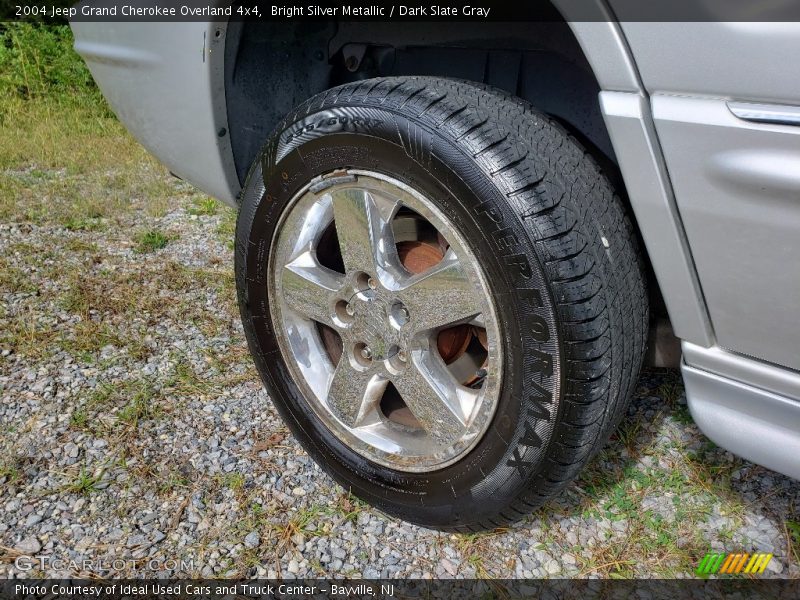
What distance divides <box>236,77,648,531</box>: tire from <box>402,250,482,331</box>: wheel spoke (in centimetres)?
7

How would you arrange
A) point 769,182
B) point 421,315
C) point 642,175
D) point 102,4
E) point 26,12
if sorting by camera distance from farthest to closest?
point 26,12 → point 102,4 → point 421,315 → point 642,175 → point 769,182

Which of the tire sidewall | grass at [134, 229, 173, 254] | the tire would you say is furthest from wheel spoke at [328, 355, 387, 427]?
grass at [134, 229, 173, 254]

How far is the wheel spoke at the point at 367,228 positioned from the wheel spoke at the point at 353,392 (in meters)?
0.29

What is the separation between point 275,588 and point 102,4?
1947 millimetres

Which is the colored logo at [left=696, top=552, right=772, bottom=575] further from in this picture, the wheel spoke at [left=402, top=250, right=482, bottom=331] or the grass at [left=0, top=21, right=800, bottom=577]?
the wheel spoke at [left=402, top=250, right=482, bottom=331]

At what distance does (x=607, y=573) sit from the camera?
175 cm

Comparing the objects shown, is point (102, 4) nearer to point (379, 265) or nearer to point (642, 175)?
point (379, 265)

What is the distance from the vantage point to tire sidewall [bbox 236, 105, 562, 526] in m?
1.43

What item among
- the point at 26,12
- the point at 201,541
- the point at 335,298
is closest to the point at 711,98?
the point at 335,298

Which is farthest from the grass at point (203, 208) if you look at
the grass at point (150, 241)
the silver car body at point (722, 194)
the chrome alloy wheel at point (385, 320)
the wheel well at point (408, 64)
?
the silver car body at point (722, 194)

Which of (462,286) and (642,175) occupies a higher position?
(642,175)

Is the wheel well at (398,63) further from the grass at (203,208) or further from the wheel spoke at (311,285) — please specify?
the grass at (203,208)

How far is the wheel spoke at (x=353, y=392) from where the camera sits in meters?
1.84

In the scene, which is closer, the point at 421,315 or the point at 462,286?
the point at 462,286
